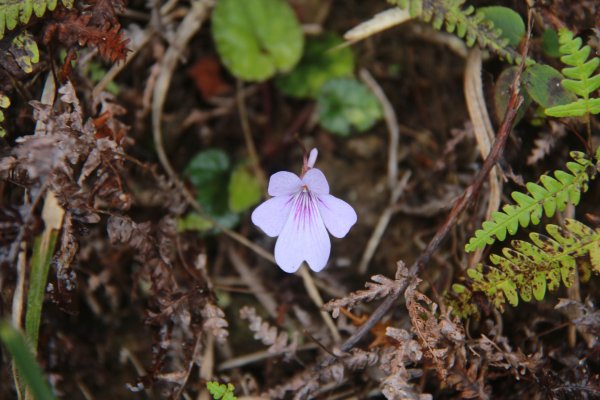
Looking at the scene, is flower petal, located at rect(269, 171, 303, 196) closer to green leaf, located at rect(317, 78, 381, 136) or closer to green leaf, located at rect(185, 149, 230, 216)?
green leaf, located at rect(185, 149, 230, 216)

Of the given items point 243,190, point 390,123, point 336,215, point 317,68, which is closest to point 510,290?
point 336,215

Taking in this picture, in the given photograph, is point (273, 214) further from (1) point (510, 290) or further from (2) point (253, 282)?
(1) point (510, 290)

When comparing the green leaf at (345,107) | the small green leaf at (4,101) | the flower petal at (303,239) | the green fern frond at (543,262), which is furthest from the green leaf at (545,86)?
the small green leaf at (4,101)

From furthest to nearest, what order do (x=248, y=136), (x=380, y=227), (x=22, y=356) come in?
(x=248, y=136) → (x=380, y=227) → (x=22, y=356)

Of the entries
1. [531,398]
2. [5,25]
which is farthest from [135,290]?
[531,398]

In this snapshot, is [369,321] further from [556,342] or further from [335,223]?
[556,342]
